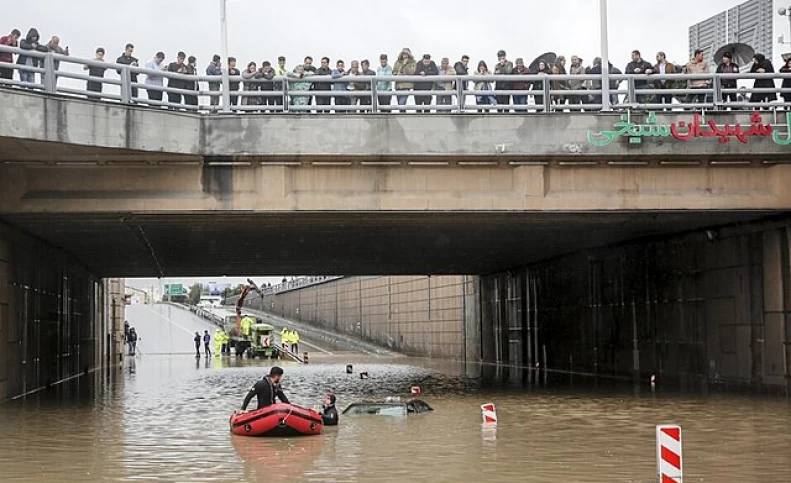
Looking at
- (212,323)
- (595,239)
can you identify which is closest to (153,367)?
(595,239)

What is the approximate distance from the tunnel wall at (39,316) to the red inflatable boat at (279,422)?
36.9ft

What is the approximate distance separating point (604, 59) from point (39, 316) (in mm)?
20459

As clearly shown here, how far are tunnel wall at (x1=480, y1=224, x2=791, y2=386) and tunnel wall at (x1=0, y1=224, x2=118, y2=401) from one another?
20.9 metres

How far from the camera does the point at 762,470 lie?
16.1 m

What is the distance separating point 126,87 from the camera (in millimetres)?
26969

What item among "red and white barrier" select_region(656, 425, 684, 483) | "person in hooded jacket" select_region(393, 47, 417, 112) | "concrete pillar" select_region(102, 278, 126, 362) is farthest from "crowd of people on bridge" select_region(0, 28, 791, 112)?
"concrete pillar" select_region(102, 278, 126, 362)

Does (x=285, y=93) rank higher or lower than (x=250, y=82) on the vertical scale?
lower

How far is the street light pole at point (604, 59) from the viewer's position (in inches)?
1141

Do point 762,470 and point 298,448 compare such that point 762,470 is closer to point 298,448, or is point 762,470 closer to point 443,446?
point 443,446

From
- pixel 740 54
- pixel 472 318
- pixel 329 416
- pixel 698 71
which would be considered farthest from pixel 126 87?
pixel 472 318

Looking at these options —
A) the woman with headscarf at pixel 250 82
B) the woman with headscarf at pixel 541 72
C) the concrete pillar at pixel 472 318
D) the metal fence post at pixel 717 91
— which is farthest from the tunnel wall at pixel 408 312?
the metal fence post at pixel 717 91

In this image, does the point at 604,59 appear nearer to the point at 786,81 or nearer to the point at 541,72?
the point at 541,72

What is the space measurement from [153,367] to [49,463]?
41.9 metres

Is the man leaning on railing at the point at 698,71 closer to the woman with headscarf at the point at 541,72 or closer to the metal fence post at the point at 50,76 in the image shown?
the woman with headscarf at the point at 541,72
